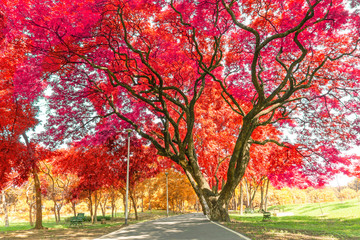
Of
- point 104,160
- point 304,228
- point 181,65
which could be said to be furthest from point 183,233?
point 104,160

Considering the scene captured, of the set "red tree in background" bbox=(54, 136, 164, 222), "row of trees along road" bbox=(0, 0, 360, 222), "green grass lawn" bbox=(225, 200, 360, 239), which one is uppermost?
"row of trees along road" bbox=(0, 0, 360, 222)

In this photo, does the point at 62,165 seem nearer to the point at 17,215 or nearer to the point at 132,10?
the point at 132,10

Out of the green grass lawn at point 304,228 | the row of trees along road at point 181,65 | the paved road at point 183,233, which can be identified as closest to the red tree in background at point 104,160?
the row of trees along road at point 181,65

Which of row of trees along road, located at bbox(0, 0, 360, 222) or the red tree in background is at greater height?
row of trees along road, located at bbox(0, 0, 360, 222)

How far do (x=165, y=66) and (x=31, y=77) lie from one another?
7.19 metres

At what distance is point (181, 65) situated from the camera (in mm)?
14938

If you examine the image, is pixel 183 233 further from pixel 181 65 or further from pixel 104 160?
pixel 104 160

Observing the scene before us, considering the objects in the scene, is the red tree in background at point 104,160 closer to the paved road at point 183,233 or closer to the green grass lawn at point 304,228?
the paved road at point 183,233

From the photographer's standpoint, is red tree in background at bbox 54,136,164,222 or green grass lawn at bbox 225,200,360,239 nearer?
green grass lawn at bbox 225,200,360,239

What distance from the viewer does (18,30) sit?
9281mm

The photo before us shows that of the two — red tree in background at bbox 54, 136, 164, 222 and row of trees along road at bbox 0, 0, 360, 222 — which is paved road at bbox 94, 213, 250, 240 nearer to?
row of trees along road at bbox 0, 0, 360, 222

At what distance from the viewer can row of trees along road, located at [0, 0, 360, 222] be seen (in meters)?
9.47

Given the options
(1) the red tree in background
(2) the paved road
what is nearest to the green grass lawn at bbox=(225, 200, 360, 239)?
(2) the paved road

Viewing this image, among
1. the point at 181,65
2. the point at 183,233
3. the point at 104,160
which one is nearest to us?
the point at 183,233
